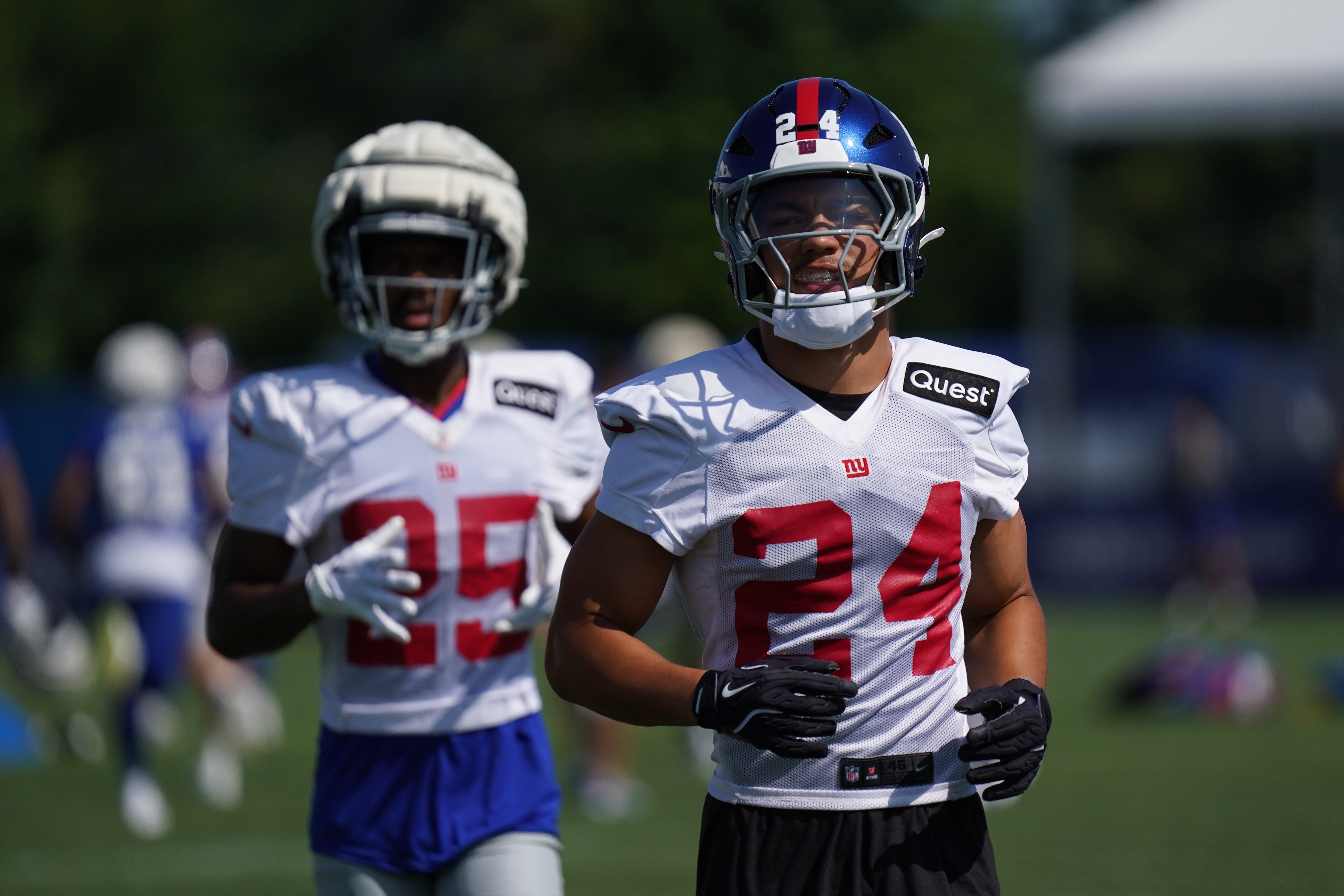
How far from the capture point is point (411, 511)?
145 inches

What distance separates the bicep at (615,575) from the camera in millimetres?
2744

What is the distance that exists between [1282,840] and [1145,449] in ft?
41.1

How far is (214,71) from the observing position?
1222 inches

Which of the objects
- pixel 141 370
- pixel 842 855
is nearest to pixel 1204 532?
pixel 141 370

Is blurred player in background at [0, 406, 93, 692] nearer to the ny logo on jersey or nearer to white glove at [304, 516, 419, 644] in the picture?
white glove at [304, 516, 419, 644]

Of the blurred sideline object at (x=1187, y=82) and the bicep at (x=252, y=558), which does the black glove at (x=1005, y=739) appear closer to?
the bicep at (x=252, y=558)

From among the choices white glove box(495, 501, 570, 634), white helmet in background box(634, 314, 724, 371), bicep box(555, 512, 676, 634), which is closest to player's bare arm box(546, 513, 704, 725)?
bicep box(555, 512, 676, 634)

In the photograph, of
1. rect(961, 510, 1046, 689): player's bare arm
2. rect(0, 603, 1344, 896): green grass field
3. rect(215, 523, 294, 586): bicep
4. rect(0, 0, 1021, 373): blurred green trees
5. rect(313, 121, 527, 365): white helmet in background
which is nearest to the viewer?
rect(961, 510, 1046, 689): player's bare arm

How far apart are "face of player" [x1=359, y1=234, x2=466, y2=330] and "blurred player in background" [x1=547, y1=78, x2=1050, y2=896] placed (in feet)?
3.37

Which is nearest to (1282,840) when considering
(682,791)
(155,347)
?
(682,791)

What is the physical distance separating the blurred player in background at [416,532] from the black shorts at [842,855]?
33.2 inches

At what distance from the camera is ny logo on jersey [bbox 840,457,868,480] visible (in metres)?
2.71

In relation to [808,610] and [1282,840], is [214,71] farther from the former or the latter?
[808,610]

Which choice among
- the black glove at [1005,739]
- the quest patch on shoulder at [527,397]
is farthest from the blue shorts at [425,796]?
the black glove at [1005,739]
